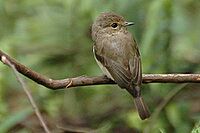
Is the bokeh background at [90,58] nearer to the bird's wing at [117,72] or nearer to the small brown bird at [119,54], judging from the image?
the small brown bird at [119,54]

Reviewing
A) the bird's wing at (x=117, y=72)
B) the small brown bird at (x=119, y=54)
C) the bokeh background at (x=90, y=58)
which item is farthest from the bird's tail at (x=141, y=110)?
the bokeh background at (x=90, y=58)

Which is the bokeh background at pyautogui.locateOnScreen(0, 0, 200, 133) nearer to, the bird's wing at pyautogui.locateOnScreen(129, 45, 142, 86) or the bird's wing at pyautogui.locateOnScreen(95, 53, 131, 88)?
the bird's wing at pyautogui.locateOnScreen(129, 45, 142, 86)

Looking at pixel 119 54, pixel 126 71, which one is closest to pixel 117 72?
pixel 126 71

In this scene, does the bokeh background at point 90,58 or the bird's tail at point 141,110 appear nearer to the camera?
the bird's tail at point 141,110

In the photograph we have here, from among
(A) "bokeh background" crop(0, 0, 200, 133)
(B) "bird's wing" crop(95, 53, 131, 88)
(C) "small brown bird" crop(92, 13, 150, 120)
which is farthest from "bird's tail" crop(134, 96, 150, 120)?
(A) "bokeh background" crop(0, 0, 200, 133)

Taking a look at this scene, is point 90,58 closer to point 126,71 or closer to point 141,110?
point 126,71

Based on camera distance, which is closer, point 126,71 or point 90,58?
point 126,71
